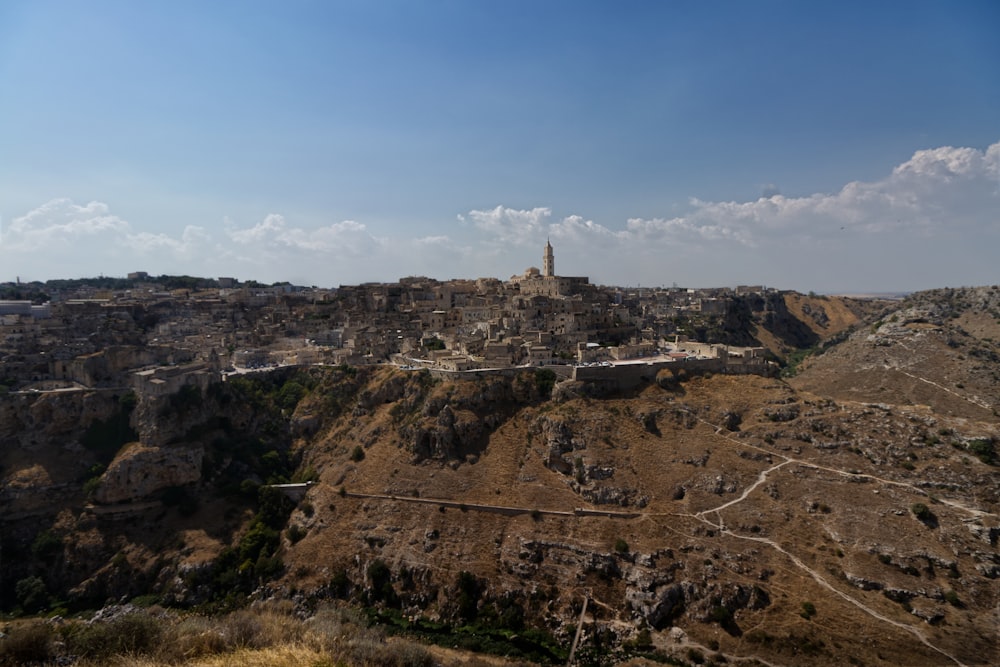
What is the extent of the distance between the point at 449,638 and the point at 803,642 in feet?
60.9

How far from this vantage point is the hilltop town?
47094 millimetres

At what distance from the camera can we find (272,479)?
1709 inches

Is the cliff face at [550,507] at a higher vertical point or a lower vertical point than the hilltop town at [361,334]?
lower

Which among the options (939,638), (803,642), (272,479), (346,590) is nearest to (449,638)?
(346,590)

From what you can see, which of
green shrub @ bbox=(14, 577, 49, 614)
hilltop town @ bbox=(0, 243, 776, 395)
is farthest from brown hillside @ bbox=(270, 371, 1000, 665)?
green shrub @ bbox=(14, 577, 49, 614)

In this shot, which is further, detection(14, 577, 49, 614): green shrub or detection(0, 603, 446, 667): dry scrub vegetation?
detection(14, 577, 49, 614): green shrub

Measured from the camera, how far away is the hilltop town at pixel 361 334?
4709cm

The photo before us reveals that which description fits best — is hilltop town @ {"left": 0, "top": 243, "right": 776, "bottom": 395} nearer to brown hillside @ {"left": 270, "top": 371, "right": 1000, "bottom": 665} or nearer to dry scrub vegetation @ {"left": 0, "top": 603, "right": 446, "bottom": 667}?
brown hillside @ {"left": 270, "top": 371, "right": 1000, "bottom": 665}

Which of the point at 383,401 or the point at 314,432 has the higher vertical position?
the point at 383,401

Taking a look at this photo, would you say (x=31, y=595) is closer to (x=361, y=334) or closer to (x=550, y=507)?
(x=361, y=334)

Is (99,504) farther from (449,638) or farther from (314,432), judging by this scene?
(449,638)

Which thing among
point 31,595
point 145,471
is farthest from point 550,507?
point 31,595

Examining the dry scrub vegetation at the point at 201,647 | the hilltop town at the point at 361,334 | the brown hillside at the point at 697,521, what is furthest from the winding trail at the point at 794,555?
the dry scrub vegetation at the point at 201,647

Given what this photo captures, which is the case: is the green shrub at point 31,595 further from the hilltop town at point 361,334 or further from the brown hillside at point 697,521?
the brown hillside at point 697,521
